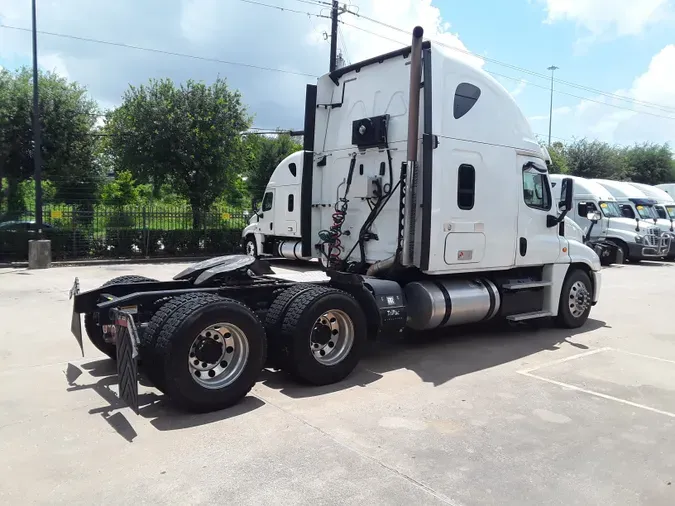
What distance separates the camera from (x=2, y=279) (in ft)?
46.8

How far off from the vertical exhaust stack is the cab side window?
7.05ft

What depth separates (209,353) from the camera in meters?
5.21

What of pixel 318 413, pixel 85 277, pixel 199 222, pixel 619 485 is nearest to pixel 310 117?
pixel 318 413

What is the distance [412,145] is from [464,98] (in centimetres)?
107

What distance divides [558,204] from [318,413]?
5524 millimetres

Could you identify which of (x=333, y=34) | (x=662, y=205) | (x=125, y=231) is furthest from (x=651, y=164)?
(x=125, y=231)

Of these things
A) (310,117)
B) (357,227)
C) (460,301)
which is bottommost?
(460,301)

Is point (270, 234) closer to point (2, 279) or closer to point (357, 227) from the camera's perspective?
point (2, 279)

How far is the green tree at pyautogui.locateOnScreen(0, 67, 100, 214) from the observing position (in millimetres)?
20609

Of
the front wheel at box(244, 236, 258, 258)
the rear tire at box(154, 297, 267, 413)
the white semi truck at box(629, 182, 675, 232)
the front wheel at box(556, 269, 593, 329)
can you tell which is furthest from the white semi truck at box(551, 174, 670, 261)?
the rear tire at box(154, 297, 267, 413)

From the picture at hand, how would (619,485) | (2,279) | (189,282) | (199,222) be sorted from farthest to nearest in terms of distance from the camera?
(199,222) → (2,279) → (189,282) → (619,485)

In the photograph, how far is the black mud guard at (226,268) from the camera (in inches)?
244

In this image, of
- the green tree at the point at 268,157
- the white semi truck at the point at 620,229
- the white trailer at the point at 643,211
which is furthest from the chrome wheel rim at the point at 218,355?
the green tree at the point at 268,157

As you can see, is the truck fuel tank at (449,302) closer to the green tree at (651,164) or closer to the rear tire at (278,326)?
the rear tire at (278,326)
